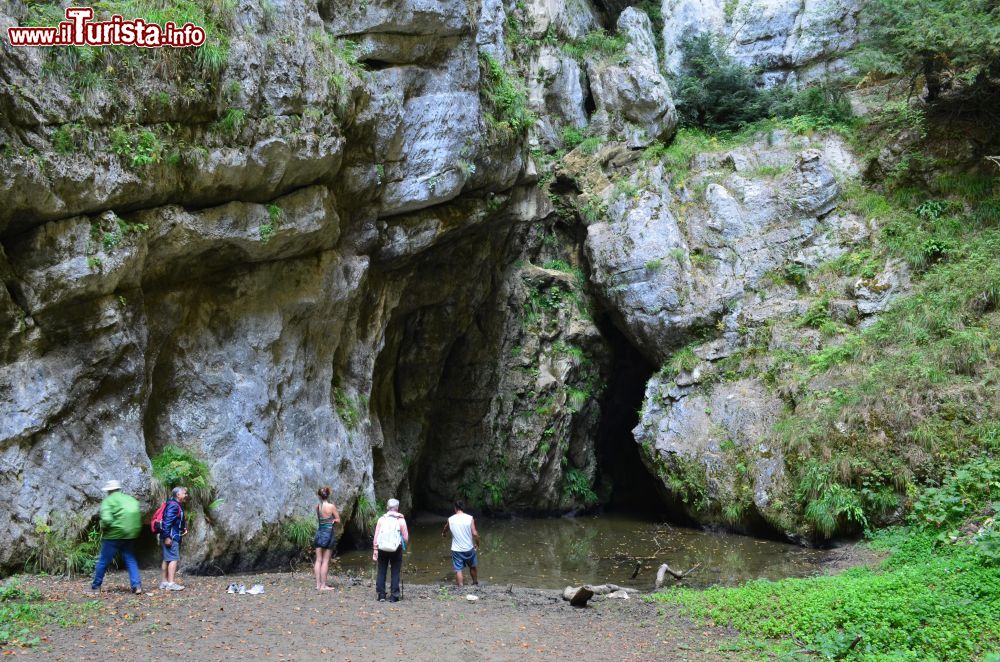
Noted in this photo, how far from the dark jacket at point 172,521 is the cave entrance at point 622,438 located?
1685 cm

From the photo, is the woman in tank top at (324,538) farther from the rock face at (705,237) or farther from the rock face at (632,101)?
the rock face at (632,101)

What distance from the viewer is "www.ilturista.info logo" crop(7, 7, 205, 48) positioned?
30.4ft

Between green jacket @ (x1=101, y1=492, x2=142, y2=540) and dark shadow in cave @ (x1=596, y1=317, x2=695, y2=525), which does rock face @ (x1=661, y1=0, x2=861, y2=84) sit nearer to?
dark shadow in cave @ (x1=596, y1=317, x2=695, y2=525)

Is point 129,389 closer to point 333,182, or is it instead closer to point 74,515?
point 74,515

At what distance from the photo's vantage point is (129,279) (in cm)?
1059

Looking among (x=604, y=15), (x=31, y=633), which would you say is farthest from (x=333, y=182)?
(x=604, y=15)

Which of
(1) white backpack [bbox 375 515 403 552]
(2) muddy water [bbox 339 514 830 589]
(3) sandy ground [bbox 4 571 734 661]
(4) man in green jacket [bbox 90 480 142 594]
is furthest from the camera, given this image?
(2) muddy water [bbox 339 514 830 589]

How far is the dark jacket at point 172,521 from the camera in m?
9.23

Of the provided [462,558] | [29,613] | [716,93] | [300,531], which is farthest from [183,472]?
[716,93]

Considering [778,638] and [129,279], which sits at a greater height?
[129,279]

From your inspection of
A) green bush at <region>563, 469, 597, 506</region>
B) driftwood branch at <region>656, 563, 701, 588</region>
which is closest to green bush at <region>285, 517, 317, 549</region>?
driftwood branch at <region>656, 563, 701, 588</region>

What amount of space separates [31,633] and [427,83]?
1204 cm

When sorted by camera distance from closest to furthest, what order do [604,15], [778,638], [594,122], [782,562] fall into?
1. [778,638]
2. [782,562]
3. [594,122]
4. [604,15]

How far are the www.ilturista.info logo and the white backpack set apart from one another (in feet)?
26.1
